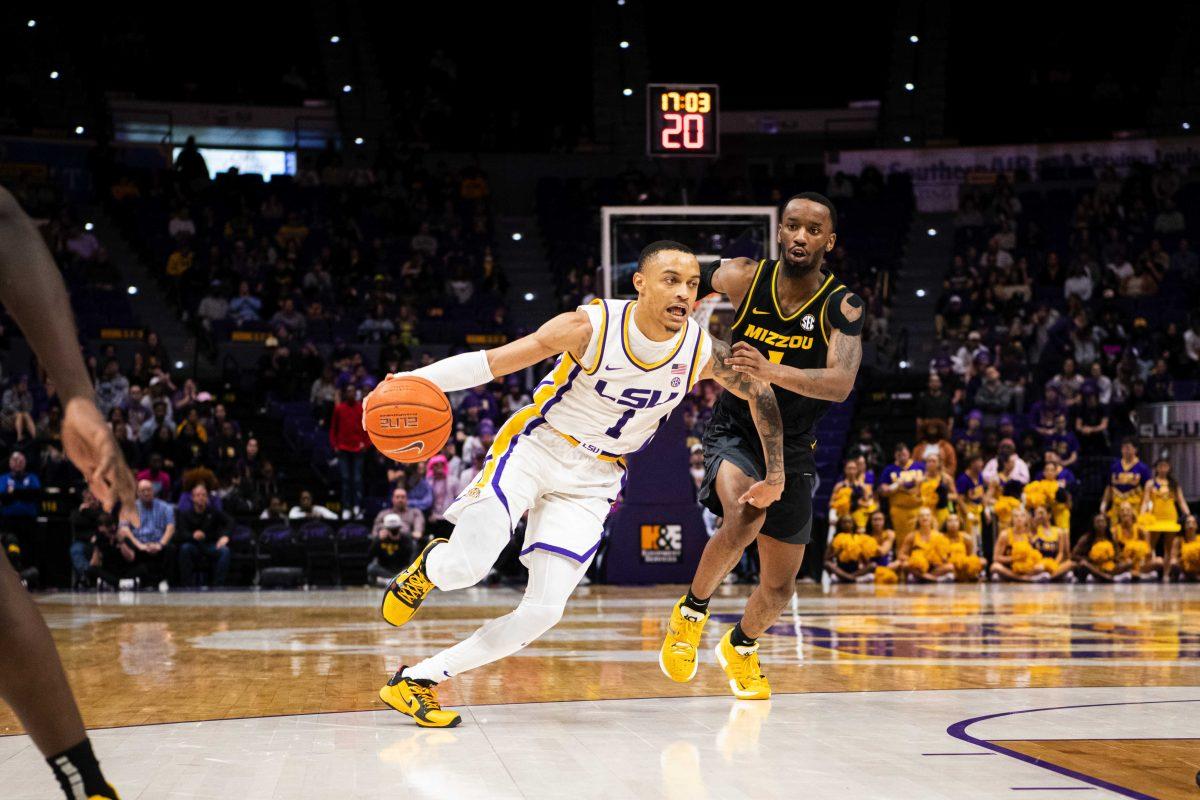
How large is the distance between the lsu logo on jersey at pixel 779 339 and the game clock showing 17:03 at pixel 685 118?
8.93 meters

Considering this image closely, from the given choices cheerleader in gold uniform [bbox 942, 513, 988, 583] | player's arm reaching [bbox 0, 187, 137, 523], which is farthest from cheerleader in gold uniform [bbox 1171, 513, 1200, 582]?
player's arm reaching [bbox 0, 187, 137, 523]

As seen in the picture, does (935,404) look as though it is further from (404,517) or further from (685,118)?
(404,517)

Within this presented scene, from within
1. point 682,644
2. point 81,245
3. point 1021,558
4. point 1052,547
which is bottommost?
point 1021,558

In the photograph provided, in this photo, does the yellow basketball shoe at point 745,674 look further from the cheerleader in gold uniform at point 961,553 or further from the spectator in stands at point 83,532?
the spectator in stands at point 83,532

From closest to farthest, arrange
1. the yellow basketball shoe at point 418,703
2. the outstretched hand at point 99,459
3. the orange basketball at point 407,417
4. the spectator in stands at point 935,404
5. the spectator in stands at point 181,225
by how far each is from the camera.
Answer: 1. the outstretched hand at point 99,459
2. the orange basketball at point 407,417
3. the yellow basketball shoe at point 418,703
4. the spectator in stands at point 935,404
5. the spectator in stands at point 181,225

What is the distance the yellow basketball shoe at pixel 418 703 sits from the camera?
518cm

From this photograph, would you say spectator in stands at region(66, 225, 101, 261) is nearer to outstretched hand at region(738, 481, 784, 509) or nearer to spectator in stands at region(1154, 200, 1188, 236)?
spectator in stands at region(1154, 200, 1188, 236)

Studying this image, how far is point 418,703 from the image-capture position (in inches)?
Result: 206

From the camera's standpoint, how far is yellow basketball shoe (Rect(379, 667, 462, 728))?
5.18m

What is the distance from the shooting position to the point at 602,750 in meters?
4.69

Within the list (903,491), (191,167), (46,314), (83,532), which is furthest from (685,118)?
(191,167)

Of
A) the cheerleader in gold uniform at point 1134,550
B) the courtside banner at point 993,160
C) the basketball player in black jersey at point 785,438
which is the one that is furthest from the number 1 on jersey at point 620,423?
the courtside banner at point 993,160

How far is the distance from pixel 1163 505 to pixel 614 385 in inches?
498

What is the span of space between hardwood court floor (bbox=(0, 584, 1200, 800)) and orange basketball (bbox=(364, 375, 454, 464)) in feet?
3.45
